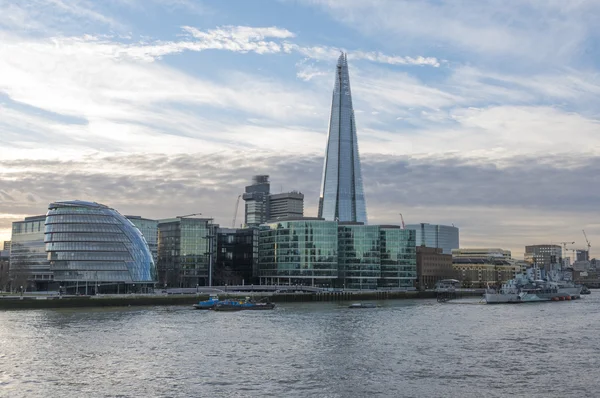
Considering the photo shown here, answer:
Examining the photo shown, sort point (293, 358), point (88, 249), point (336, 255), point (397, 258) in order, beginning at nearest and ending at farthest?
point (293, 358)
point (88, 249)
point (336, 255)
point (397, 258)

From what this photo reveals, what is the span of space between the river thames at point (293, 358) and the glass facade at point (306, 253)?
101m

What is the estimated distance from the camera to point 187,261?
193 metres

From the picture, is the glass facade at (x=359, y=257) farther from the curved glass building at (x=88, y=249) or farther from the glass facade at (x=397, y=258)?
the curved glass building at (x=88, y=249)

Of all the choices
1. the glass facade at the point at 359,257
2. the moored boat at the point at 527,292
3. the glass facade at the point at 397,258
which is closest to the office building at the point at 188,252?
the glass facade at the point at 359,257

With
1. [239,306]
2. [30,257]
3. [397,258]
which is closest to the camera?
[239,306]

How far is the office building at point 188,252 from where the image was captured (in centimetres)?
19138

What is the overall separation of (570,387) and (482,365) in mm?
8457

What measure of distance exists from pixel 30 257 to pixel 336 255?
78.1 metres

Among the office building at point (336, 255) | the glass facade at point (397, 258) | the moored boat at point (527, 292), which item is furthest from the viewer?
the glass facade at point (397, 258)

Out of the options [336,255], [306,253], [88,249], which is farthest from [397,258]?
[88,249]

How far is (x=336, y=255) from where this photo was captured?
608ft

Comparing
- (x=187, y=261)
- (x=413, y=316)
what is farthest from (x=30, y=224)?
(x=413, y=316)

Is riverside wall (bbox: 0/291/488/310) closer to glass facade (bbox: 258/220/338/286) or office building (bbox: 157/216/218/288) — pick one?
glass facade (bbox: 258/220/338/286)

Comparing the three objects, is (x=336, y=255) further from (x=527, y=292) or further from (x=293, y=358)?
(x=293, y=358)
